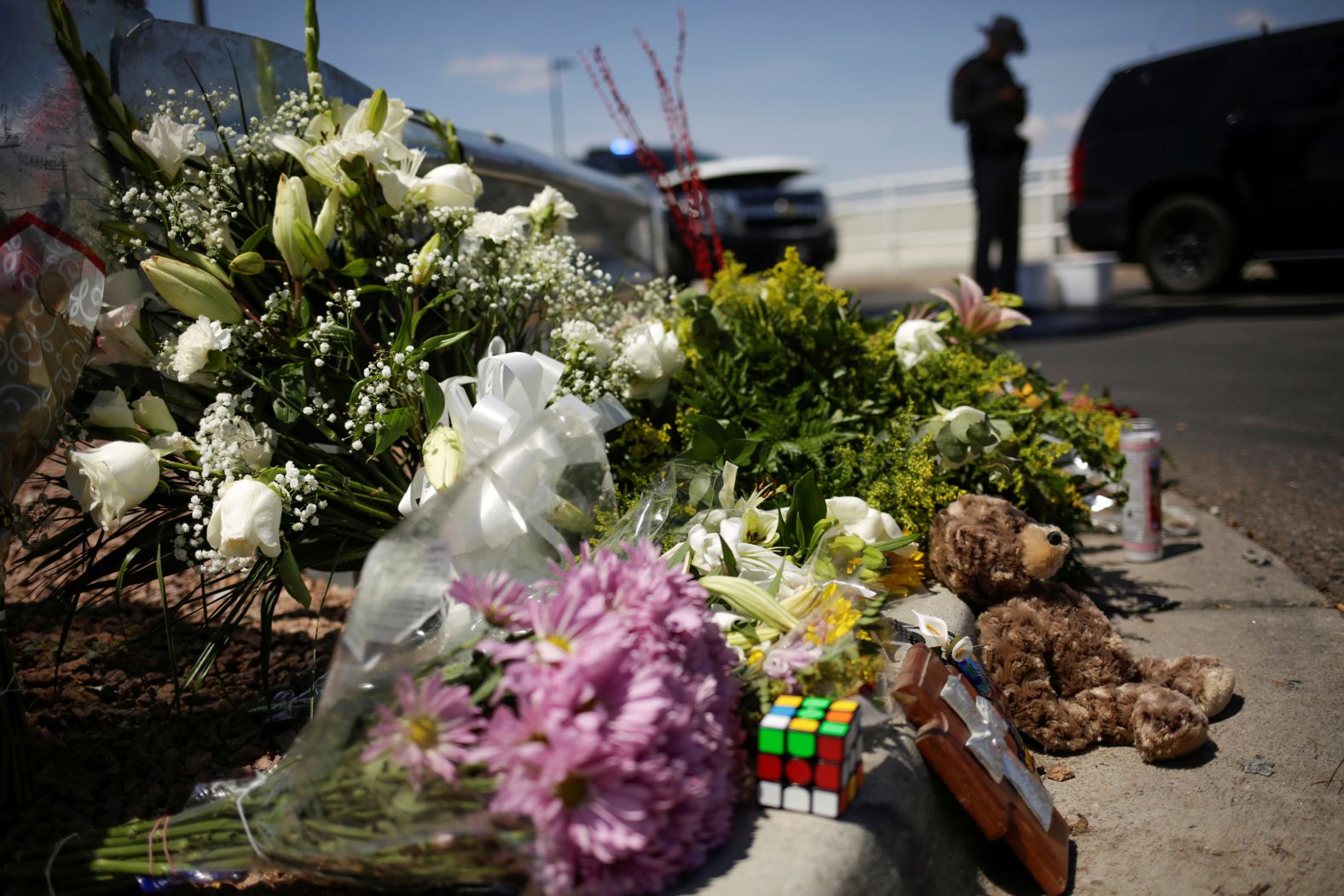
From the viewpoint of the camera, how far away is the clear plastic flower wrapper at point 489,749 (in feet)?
A: 4.17

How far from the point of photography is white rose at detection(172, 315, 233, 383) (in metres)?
1.92

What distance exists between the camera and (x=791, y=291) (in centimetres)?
279

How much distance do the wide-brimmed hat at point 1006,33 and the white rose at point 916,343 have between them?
546 centimetres

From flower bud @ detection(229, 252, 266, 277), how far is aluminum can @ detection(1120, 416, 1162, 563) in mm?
2482

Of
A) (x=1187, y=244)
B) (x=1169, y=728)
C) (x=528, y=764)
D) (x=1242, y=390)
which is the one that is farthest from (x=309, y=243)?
(x=1187, y=244)

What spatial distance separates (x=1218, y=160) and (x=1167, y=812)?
855 centimetres

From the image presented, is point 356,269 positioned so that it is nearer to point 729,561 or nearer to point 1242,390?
point 729,561

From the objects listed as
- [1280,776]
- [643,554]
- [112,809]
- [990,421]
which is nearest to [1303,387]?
[990,421]

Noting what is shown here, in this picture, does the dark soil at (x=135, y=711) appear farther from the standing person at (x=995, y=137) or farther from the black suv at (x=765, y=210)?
the black suv at (x=765, y=210)

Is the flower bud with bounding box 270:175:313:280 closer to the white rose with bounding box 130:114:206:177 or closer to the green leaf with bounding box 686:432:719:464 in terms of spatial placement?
the white rose with bounding box 130:114:206:177

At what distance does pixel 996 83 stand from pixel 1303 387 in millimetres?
3154

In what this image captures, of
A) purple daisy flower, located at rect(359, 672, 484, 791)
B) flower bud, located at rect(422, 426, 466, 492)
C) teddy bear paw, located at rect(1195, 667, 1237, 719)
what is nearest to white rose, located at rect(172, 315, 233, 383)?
flower bud, located at rect(422, 426, 466, 492)

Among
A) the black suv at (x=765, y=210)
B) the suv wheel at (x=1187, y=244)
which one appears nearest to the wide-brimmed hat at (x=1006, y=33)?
the suv wheel at (x=1187, y=244)

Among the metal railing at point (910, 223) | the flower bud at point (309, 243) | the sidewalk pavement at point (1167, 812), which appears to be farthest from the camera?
the metal railing at point (910, 223)
